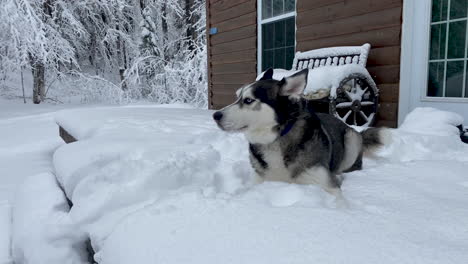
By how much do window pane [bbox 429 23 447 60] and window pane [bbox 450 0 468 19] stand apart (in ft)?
0.43

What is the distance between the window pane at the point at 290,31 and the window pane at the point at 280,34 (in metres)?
0.08

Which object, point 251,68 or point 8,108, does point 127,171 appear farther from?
point 8,108

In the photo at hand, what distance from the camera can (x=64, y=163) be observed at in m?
2.52

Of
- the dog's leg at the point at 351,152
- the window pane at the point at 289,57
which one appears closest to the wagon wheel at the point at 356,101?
the dog's leg at the point at 351,152

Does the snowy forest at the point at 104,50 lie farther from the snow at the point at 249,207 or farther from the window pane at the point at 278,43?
the snow at the point at 249,207

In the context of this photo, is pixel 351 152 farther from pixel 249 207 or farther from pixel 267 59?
pixel 267 59

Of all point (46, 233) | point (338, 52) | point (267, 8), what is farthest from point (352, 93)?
point (46, 233)

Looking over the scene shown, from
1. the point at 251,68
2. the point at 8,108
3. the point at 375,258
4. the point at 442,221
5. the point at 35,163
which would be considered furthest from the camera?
the point at 8,108

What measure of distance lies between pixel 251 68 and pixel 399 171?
4594mm

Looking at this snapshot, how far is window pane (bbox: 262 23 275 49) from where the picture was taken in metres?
6.17

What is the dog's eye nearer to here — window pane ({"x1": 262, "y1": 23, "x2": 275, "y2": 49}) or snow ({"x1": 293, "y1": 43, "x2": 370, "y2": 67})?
snow ({"x1": 293, "y1": 43, "x2": 370, "y2": 67})

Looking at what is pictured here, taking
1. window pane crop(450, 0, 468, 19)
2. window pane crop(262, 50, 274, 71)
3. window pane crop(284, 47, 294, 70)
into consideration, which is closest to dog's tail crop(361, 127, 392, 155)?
window pane crop(450, 0, 468, 19)

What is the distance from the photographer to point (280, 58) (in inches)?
240

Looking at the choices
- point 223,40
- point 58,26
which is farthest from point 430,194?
point 58,26
